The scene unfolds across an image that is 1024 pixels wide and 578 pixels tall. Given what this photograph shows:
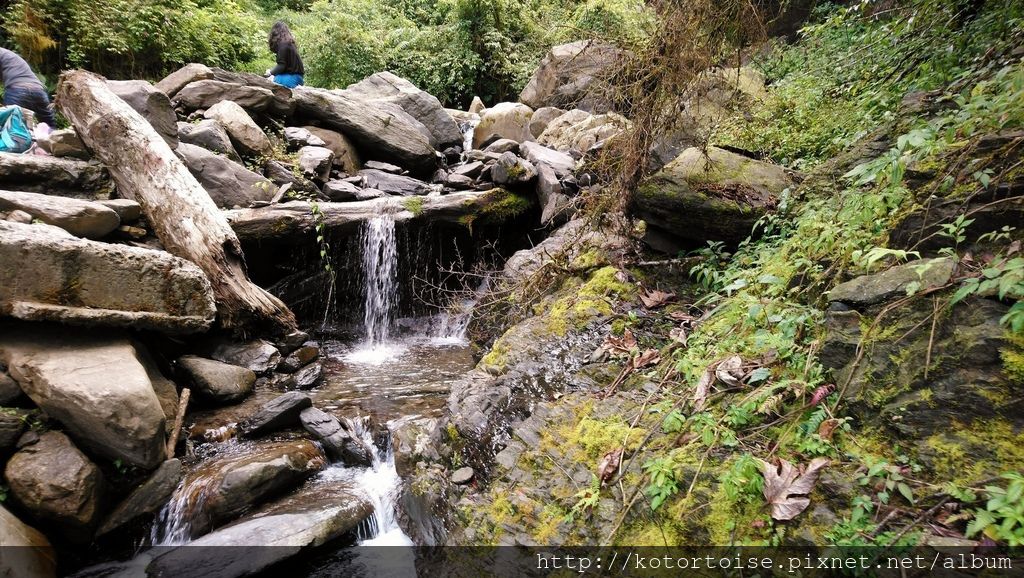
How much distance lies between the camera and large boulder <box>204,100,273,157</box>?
9422 mm

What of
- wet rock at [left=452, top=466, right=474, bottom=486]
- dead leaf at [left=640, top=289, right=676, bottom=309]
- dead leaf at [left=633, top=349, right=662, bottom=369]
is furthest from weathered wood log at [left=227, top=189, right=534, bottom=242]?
dead leaf at [left=633, top=349, right=662, bottom=369]

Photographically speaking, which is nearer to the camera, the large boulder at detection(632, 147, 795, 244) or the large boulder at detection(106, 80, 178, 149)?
the large boulder at detection(632, 147, 795, 244)

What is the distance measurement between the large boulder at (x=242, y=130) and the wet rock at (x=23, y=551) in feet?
23.7

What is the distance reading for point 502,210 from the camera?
9531 mm

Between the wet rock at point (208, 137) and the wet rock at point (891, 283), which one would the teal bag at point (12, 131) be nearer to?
the wet rock at point (208, 137)

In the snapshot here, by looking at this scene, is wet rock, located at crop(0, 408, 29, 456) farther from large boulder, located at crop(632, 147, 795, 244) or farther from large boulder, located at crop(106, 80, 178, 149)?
large boulder, located at crop(632, 147, 795, 244)

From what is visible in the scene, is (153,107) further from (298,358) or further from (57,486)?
(57,486)

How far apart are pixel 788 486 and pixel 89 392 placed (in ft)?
16.6

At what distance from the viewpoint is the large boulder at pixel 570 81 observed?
484 centimetres

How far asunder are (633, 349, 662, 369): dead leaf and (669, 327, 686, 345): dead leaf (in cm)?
19

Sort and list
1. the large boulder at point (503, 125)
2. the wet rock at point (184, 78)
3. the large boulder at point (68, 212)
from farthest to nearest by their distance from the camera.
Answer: the large boulder at point (503, 125) → the wet rock at point (184, 78) → the large boulder at point (68, 212)

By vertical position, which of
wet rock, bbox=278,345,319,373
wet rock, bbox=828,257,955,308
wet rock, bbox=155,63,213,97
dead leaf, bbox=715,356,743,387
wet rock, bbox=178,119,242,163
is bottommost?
wet rock, bbox=278,345,319,373

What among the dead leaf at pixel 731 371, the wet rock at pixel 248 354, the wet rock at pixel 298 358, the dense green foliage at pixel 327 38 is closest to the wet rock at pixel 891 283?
the dead leaf at pixel 731 371

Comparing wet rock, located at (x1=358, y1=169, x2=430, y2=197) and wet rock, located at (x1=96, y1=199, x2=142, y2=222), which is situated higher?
wet rock, located at (x1=358, y1=169, x2=430, y2=197)
